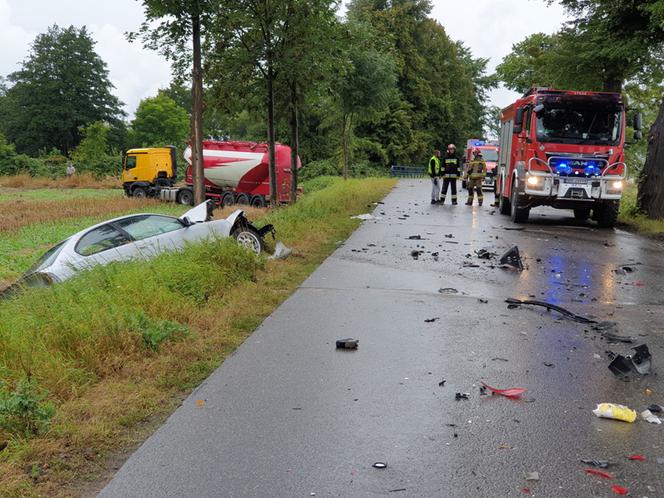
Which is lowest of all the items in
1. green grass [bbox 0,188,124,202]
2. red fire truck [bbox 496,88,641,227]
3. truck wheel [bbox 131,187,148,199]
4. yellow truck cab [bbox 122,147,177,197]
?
green grass [bbox 0,188,124,202]

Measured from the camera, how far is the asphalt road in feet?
11.6

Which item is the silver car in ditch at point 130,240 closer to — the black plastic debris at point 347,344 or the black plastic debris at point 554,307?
the black plastic debris at point 347,344

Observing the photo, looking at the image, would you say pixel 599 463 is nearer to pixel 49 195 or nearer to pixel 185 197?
pixel 185 197

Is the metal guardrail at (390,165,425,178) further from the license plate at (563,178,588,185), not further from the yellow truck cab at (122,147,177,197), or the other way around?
the license plate at (563,178,588,185)

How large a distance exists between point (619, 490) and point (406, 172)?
5568 cm

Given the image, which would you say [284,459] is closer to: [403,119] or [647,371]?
[647,371]

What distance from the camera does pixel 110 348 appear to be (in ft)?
18.0

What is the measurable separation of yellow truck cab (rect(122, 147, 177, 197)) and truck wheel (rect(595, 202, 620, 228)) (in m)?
27.6

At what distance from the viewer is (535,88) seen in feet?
54.1

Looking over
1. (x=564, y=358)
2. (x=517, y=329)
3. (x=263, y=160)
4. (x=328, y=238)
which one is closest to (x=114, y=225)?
(x=328, y=238)

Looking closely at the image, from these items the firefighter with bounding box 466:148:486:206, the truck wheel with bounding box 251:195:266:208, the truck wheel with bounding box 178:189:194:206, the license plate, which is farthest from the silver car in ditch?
the truck wheel with bounding box 178:189:194:206

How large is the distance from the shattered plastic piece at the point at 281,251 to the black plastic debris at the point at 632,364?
649 centimetres

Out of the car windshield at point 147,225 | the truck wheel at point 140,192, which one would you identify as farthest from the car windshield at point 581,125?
the truck wheel at point 140,192

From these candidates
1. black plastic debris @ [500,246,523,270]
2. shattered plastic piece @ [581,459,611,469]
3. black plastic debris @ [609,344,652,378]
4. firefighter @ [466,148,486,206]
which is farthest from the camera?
firefighter @ [466,148,486,206]
